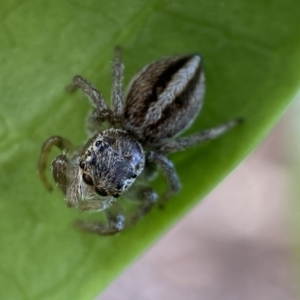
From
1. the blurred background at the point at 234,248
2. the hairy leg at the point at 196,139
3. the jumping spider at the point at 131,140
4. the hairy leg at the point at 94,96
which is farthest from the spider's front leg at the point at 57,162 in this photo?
the blurred background at the point at 234,248

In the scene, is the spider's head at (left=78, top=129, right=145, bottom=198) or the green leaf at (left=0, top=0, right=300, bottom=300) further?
the spider's head at (left=78, top=129, right=145, bottom=198)

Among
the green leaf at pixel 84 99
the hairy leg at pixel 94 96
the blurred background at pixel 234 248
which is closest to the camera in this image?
the green leaf at pixel 84 99

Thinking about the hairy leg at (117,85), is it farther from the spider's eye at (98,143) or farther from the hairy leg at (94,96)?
the spider's eye at (98,143)

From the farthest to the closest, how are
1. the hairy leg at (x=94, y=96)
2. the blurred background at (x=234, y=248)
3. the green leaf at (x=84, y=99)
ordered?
the blurred background at (x=234, y=248) < the hairy leg at (x=94, y=96) < the green leaf at (x=84, y=99)

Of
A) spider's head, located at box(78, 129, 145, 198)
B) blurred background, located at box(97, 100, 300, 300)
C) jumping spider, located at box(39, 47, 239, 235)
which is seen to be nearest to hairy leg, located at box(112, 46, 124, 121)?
jumping spider, located at box(39, 47, 239, 235)

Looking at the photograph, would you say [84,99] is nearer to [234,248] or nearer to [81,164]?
[81,164]

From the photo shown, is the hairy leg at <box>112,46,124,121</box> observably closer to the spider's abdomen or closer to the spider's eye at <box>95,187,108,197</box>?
the spider's abdomen

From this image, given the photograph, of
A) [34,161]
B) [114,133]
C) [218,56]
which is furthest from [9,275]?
[218,56]

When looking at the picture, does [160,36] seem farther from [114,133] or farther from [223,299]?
[223,299]
